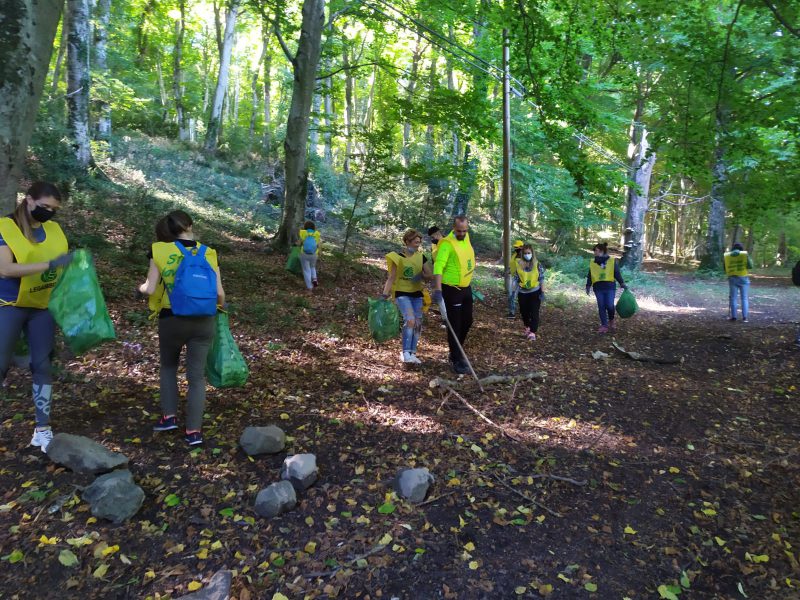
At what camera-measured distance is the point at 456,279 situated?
5.96 meters

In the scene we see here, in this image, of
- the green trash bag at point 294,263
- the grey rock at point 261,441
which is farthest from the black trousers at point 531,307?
the grey rock at point 261,441

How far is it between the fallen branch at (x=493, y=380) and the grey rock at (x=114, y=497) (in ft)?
10.8

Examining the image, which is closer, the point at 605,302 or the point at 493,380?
the point at 493,380

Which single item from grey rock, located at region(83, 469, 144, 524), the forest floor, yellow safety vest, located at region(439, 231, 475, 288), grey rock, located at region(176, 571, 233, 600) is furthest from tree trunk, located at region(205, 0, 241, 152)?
grey rock, located at region(176, 571, 233, 600)

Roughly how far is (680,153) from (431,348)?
578 cm

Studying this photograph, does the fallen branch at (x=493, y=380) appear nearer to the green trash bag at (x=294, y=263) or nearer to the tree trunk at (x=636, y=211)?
the green trash bag at (x=294, y=263)

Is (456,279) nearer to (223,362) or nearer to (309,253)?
(223,362)

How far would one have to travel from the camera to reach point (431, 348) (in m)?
7.62

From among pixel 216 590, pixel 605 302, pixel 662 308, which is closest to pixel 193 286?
pixel 216 590

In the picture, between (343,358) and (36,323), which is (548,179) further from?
(36,323)

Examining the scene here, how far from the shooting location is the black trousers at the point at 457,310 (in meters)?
6.06

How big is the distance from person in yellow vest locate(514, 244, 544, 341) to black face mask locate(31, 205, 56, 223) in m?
6.89

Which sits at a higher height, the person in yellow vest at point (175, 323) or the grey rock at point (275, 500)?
the person in yellow vest at point (175, 323)

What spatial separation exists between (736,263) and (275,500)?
11.0 meters
